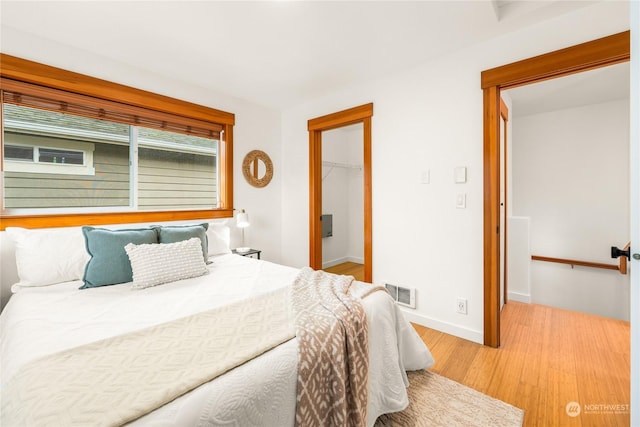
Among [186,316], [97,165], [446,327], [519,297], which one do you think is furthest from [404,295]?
[97,165]

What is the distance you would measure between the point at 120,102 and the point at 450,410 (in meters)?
3.52

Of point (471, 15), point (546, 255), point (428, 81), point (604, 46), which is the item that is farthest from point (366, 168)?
point (546, 255)

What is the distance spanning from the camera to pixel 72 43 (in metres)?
2.24

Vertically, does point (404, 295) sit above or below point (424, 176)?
below

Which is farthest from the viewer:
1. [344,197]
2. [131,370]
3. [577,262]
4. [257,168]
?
[344,197]

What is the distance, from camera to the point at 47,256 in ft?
6.16

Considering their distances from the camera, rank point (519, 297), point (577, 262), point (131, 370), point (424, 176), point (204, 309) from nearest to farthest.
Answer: point (131, 370), point (204, 309), point (424, 176), point (519, 297), point (577, 262)

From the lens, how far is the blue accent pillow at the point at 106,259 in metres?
1.83

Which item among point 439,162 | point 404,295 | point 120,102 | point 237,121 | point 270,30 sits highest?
point 270,30

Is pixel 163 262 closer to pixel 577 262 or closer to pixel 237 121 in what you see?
pixel 237 121

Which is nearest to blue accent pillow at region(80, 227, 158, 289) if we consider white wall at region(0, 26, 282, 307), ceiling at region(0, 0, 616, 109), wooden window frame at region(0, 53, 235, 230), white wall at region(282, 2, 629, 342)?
wooden window frame at region(0, 53, 235, 230)

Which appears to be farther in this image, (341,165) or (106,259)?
(341,165)

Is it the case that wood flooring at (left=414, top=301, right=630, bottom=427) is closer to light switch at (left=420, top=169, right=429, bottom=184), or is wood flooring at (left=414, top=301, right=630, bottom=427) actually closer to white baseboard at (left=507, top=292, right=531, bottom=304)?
white baseboard at (left=507, top=292, right=531, bottom=304)

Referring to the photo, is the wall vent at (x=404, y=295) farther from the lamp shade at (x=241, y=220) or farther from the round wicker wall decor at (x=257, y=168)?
the round wicker wall decor at (x=257, y=168)
